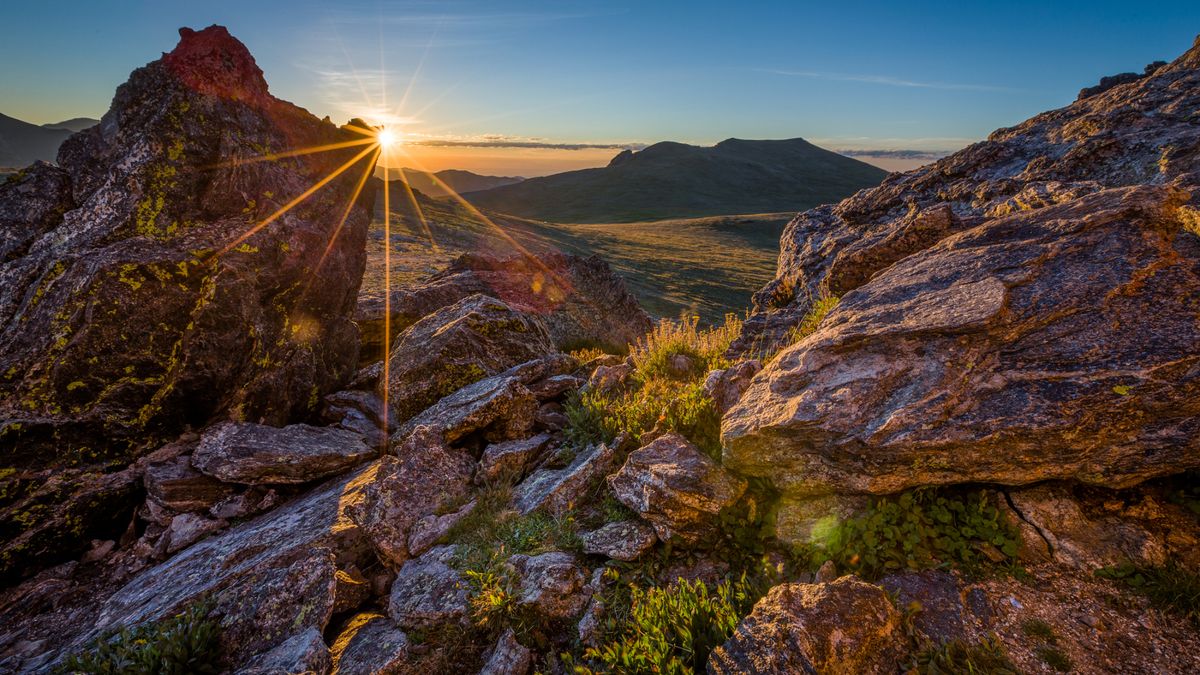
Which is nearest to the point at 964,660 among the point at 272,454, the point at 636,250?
the point at 272,454

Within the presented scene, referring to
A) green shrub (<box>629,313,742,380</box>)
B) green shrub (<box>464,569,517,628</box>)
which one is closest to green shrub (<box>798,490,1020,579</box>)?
green shrub (<box>464,569,517,628</box>)

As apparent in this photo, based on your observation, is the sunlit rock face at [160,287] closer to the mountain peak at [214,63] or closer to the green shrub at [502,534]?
the mountain peak at [214,63]

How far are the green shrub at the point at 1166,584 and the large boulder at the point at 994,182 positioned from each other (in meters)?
4.46

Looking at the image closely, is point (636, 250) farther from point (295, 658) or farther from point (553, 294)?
point (295, 658)

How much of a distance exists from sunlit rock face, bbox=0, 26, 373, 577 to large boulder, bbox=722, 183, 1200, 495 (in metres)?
8.50

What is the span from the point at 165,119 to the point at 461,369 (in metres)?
7.02

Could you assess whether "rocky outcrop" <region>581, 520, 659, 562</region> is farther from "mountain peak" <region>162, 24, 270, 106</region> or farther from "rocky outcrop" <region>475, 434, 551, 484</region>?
"mountain peak" <region>162, 24, 270, 106</region>

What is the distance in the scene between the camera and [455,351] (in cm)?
991

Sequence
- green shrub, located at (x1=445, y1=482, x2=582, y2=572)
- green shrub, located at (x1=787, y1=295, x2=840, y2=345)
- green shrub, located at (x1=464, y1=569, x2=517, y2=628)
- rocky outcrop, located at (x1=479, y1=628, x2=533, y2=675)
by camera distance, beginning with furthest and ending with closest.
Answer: green shrub, located at (x1=787, y1=295, x2=840, y2=345) < green shrub, located at (x1=445, y1=482, x2=582, y2=572) < green shrub, located at (x1=464, y1=569, x2=517, y2=628) < rocky outcrop, located at (x1=479, y1=628, x2=533, y2=675)

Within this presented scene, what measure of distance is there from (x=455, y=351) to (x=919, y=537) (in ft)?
25.9

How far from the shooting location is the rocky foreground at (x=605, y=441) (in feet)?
14.4

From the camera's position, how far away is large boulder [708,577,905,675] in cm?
373

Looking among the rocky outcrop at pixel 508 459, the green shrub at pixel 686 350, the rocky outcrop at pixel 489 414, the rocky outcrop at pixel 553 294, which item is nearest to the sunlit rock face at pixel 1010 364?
the green shrub at pixel 686 350

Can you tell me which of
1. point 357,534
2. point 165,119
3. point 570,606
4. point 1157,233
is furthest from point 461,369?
point 1157,233
